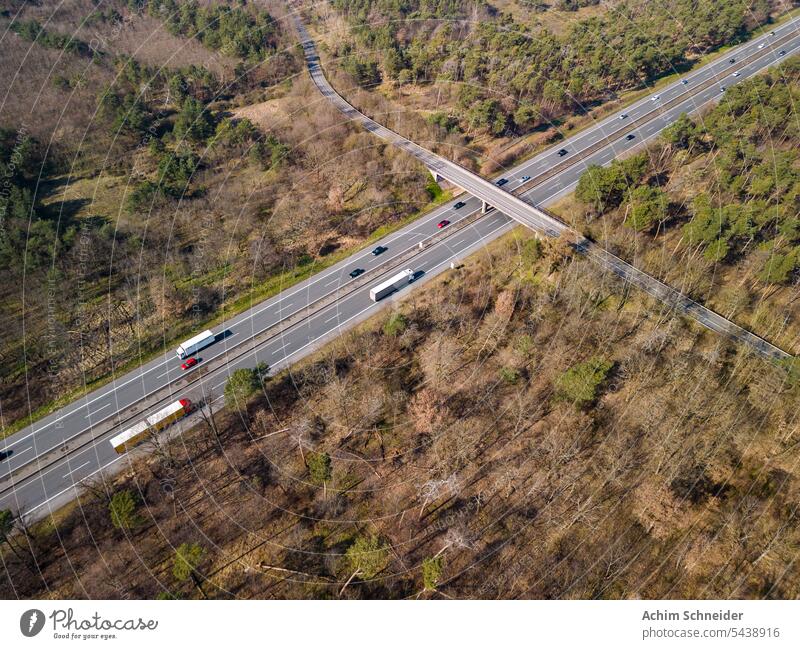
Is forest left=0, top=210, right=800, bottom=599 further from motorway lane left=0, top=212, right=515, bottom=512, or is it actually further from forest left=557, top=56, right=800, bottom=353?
forest left=557, top=56, right=800, bottom=353

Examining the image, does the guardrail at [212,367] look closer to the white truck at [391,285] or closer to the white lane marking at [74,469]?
the white lane marking at [74,469]

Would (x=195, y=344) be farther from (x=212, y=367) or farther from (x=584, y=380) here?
(x=584, y=380)

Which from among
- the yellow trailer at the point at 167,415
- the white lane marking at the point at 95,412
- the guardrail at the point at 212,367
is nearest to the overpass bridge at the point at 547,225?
the guardrail at the point at 212,367

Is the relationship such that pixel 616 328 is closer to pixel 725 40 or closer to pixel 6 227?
pixel 6 227

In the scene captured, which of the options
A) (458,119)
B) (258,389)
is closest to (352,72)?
(458,119)

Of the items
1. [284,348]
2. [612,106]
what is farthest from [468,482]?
[612,106]
